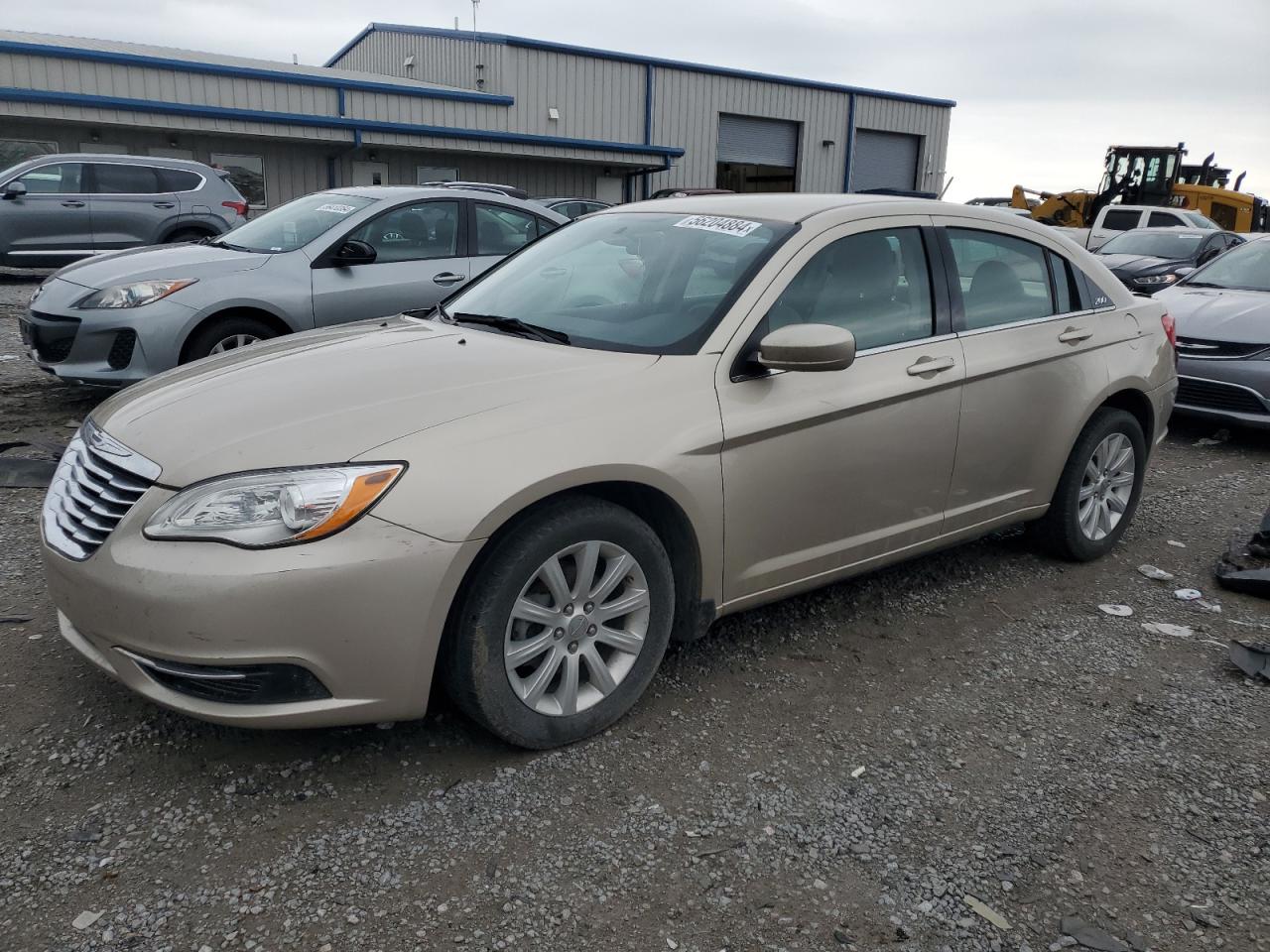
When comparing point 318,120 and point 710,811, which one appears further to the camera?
point 318,120

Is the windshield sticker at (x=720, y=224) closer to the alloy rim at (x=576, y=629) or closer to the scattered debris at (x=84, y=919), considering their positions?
the alloy rim at (x=576, y=629)

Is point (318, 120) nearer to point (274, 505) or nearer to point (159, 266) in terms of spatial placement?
point (159, 266)

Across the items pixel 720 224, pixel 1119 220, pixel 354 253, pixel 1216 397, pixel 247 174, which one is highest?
pixel 247 174

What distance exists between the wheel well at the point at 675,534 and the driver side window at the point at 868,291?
716 mm

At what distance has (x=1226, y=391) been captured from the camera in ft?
24.3

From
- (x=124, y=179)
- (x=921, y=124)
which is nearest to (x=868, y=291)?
(x=124, y=179)

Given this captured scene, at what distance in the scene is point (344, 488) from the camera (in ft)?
8.69

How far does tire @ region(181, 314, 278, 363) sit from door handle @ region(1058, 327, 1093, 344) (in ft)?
15.5

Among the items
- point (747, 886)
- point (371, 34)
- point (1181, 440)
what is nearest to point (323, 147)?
point (371, 34)

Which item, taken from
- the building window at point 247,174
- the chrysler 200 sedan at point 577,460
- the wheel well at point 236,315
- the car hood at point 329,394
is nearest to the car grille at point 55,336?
the wheel well at point 236,315

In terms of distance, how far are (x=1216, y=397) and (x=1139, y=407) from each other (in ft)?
10.2

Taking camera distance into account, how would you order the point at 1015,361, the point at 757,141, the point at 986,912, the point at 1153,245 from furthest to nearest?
the point at 757,141
the point at 1153,245
the point at 1015,361
the point at 986,912

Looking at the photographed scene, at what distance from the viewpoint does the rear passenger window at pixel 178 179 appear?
15109mm

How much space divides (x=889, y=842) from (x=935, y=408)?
1.71 meters
